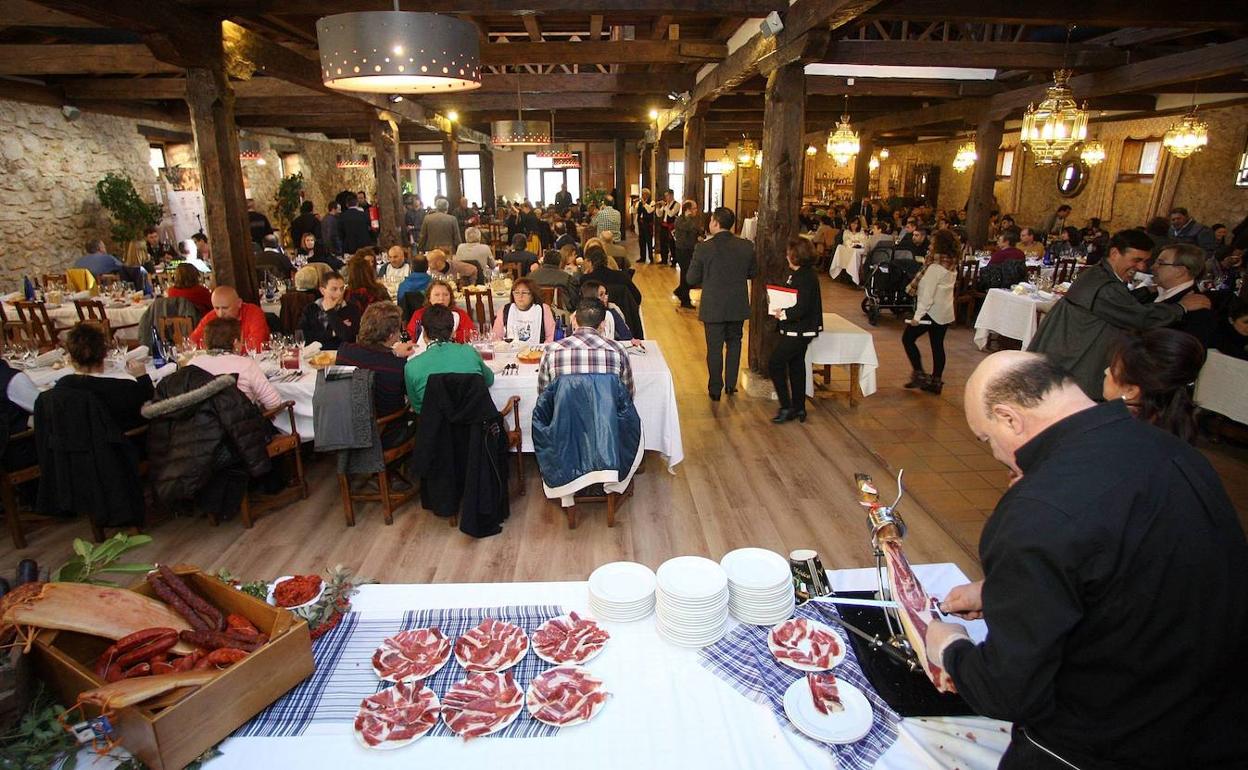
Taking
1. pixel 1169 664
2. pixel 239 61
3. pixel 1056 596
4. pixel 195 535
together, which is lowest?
pixel 195 535

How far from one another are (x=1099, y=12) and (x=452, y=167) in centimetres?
1056

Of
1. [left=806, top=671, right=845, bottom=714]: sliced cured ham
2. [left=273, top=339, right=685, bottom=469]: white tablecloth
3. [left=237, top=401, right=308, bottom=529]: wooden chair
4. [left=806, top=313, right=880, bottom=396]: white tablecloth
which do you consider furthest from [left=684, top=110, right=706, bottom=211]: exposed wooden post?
[left=806, top=671, right=845, bottom=714]: sliced cured ham

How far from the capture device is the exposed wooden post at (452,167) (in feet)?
41.1

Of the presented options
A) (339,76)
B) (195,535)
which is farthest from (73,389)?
(339,76)

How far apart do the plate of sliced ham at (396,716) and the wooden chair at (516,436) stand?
2.31 metres

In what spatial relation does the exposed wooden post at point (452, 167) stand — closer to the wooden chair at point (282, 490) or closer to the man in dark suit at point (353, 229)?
the man in dark suit at point (353, 229)

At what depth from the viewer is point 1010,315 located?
270 inches

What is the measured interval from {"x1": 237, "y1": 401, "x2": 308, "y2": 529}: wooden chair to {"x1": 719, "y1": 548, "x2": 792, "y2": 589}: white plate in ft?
9.69

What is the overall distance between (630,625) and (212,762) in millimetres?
921

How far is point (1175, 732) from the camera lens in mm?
1168

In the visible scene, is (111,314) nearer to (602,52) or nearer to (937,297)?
(602,52)

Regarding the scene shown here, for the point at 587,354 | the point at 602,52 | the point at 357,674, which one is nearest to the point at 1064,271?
the point at 602,52

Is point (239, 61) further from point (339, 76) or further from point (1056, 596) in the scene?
point (1056, 596)

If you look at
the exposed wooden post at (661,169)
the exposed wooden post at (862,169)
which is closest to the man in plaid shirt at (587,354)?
the exposed wooden post at (661,169)
